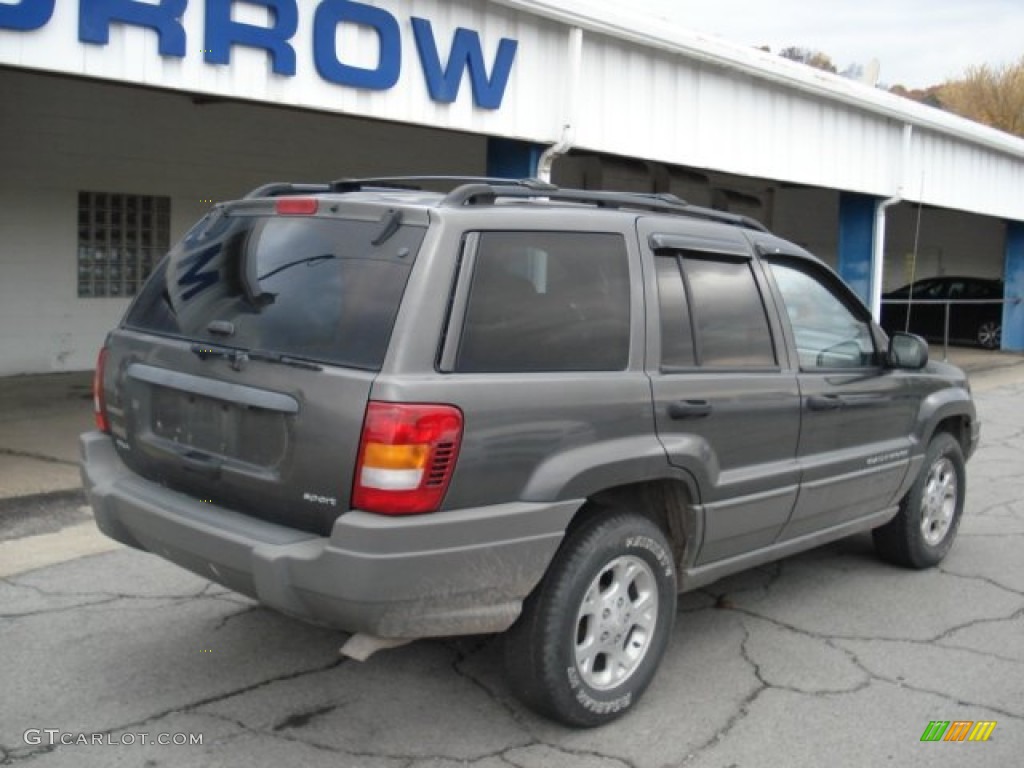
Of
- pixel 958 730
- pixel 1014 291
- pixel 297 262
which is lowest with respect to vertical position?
pixel 958 730

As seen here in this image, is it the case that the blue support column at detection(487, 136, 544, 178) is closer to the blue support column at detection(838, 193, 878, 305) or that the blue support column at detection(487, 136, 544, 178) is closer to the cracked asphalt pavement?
the cracked asphalt pavement

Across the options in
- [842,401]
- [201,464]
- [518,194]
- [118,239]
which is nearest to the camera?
[201,464]

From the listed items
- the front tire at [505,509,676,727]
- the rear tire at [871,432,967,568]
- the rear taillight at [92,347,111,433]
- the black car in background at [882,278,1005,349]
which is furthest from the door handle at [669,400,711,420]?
the black car in background at [882,278,1005,349]

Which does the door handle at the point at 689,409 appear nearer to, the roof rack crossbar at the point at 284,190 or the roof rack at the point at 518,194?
the roof rack at the point at 518,194

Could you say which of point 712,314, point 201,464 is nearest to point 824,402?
point 712,314

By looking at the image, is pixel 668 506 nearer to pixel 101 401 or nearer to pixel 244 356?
pixel 244 356

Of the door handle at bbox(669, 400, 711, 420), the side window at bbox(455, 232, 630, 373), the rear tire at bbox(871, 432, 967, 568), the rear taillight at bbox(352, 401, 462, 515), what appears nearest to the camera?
the rear taillight at bbox(352, 401, 462, 515)

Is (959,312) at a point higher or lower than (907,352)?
higher

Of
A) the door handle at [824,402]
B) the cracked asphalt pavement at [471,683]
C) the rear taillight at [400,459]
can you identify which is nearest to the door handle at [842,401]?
the door handle at [824,402]

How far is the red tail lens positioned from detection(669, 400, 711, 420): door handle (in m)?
1.50

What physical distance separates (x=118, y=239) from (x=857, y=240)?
33.5 ft

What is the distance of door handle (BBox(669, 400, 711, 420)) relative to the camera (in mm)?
3814


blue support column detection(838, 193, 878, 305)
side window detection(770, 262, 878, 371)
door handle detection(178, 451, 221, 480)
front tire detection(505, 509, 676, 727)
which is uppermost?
blue support column detection(838, 193, 878, 305)

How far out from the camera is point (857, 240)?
588 inches
